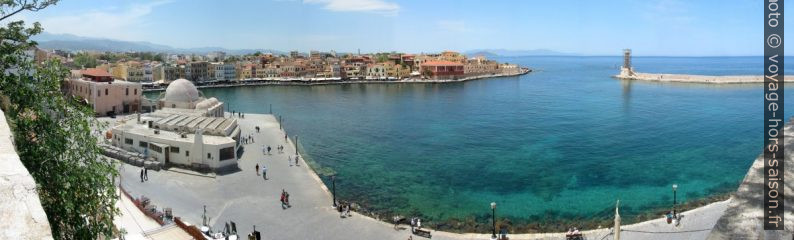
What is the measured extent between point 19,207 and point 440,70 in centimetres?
10262

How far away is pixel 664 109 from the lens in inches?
2180

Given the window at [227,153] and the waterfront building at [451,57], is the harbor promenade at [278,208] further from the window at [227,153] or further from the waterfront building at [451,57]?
the waterfront building at [451,57]

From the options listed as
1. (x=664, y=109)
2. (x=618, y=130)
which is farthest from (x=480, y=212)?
(x=664, y=109)

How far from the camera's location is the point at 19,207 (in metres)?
3.43

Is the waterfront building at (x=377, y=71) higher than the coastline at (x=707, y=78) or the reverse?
higher

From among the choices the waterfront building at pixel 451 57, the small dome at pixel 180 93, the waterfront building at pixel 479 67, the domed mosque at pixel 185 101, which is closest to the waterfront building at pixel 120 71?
Answer: the domed mosque at pixel 185 101

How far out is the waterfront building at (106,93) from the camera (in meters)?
41.4

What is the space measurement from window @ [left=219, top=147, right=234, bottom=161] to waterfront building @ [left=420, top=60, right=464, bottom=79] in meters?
81.2

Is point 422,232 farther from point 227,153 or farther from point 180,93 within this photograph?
point 180,93

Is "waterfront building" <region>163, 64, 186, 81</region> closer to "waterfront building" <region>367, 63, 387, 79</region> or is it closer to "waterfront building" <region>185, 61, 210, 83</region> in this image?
"waterfront building" <region>185, 61, 210, 83</region>

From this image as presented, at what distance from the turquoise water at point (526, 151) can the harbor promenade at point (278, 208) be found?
7.73 feet

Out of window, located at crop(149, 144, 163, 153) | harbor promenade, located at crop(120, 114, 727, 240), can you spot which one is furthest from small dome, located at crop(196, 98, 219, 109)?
harbor promenade, located at crop(120, 114, 727, 240)

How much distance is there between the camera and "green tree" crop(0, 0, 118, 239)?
531 cm

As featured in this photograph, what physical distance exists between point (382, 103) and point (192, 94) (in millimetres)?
27813
